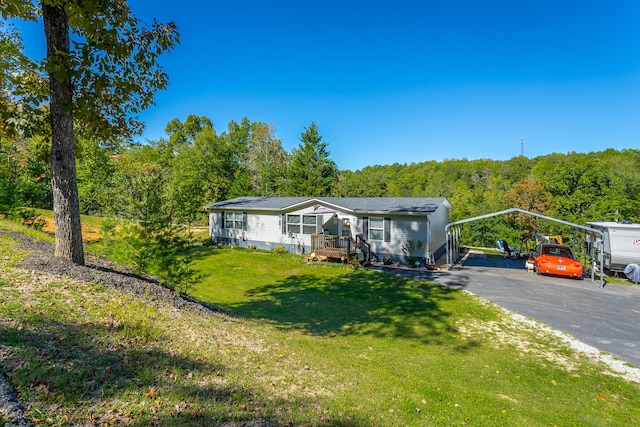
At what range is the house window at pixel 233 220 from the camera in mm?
22828

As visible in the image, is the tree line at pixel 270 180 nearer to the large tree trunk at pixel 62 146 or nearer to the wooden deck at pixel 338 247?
the large tree trunk at pixel 62 146

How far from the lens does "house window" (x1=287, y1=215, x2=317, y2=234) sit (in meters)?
19.5

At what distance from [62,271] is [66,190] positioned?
154cm

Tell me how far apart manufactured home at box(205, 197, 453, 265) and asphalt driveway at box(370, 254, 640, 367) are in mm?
2146

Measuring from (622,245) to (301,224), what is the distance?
51.1 feet

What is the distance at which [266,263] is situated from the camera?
54.7 feet

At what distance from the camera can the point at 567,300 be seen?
10453 mm

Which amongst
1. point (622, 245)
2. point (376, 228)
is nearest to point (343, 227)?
point (376, 228)

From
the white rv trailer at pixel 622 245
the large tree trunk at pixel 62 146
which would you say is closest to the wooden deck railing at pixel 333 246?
the white rv trailer at pixel 622 245

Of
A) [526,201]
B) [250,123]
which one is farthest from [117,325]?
[250,123]

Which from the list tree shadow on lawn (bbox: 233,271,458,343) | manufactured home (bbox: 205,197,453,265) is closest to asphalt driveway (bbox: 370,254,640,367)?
tree shadow on lawn (bbox: 233,271,458,343)

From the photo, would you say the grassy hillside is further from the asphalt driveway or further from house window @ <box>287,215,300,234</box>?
house window @ <box>287,215,300,234</box>

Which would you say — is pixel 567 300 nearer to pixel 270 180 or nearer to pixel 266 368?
pixel 266 368

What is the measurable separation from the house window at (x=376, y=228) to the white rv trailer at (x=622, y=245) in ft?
32.1
